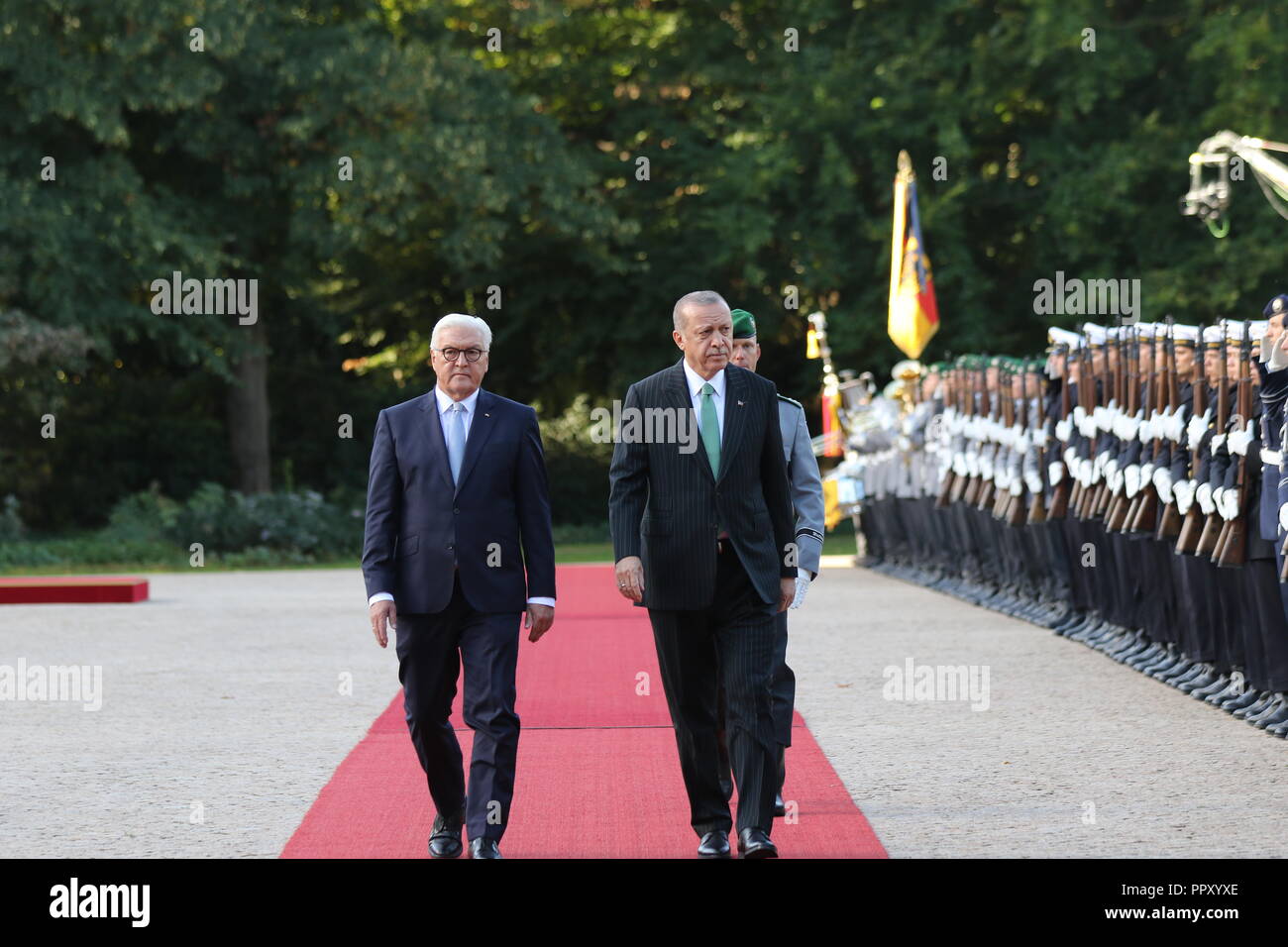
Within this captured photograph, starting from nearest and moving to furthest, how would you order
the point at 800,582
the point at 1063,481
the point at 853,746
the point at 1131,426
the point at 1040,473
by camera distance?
the point at 800,582 < the point at 853,746 < the point at 1131,426 < the point at 1063,481 < the point at 1040,473

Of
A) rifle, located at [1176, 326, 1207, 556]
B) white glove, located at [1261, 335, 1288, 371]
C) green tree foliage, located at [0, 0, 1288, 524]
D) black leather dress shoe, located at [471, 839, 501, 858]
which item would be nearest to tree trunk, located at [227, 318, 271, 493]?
green tree foliage, located at [0, 0, 1288, 524]

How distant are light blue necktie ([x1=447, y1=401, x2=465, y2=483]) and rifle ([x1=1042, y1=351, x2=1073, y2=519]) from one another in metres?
8.12

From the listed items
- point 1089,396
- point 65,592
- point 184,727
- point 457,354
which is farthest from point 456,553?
point 65,592

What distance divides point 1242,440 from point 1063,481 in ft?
14.3

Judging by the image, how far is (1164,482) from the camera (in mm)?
11734

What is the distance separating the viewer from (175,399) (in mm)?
37344

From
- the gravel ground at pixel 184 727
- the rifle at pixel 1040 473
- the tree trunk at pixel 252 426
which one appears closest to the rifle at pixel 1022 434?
the rifle at pixel 1040 473

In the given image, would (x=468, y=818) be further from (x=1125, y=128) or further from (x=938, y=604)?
(x=1125, y=128)

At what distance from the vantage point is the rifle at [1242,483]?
10430mm

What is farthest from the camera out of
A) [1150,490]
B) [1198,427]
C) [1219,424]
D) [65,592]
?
[65,592]

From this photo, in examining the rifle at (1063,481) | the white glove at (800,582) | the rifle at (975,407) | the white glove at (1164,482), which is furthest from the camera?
the rifle at (975,407)

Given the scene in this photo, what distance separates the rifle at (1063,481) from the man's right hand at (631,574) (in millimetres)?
8003

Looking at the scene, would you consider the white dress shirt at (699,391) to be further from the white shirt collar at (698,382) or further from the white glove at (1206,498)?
the white glove at (1206,498)

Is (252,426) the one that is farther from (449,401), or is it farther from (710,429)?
(710,429)
